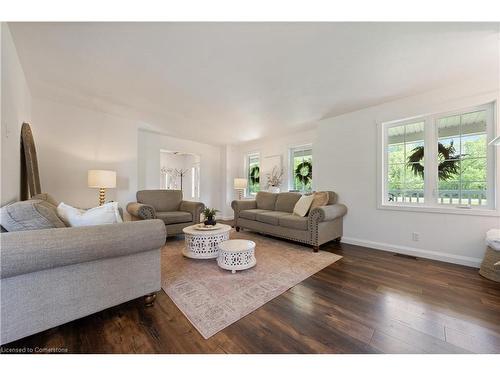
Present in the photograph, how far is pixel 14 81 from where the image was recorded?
6.24 feet

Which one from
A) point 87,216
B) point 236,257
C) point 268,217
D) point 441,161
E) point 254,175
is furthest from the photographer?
point 254,175

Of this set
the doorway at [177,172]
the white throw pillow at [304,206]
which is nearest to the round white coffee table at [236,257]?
the white throw pillow at [304,206]

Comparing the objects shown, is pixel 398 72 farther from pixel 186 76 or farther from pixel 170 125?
pixel 170 125

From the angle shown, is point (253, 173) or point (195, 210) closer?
point (195, 210)

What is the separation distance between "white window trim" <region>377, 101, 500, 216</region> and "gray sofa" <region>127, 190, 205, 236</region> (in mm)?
3129

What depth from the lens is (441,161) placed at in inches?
106

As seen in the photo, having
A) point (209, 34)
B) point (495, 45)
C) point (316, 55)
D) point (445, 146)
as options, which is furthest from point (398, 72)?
point (209, 34)

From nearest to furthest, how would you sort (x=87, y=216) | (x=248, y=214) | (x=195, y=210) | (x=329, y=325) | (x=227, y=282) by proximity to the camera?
(x=329, y=325)
(x=87, y=216)
(x=227, y=282)
(x=195, y=210)
(x=248, y=214)

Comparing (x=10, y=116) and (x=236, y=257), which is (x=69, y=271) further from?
(x=10, y=116)

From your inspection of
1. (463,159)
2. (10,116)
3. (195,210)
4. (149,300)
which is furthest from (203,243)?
(463,159)

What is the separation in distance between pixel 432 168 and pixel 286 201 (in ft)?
7.49

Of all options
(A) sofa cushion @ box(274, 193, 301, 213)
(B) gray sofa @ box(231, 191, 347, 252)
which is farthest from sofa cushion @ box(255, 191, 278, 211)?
(A) sofa cushion @ box(274, 193, 301, 213)

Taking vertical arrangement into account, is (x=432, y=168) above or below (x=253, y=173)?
below

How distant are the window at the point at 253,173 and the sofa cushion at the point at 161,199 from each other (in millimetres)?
2272
